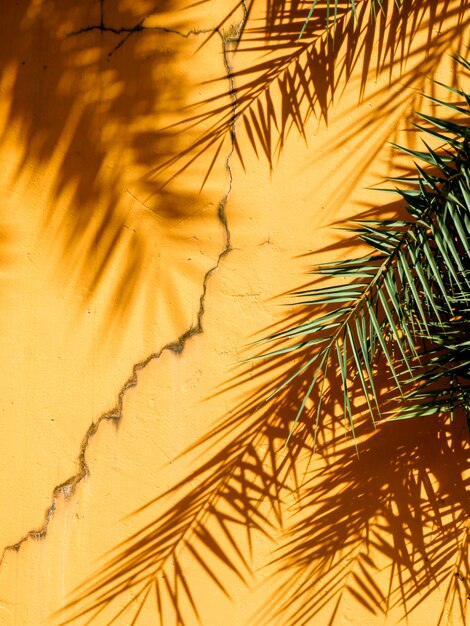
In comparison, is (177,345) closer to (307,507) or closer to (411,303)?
(307,507)

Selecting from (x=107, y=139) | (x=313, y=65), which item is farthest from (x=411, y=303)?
(x=107, y=139)

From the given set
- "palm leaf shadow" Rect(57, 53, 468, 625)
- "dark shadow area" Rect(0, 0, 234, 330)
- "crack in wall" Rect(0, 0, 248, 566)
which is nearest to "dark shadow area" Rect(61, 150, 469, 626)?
"palm leaf shadow" Rect(57, 53, 468, 625)

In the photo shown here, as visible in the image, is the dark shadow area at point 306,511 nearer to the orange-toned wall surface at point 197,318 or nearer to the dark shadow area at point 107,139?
the orange-toned wall surface at point 197,318

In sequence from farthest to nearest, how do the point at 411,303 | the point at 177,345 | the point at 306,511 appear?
the point at 177,345 < the point at 306,511 < the point at 411,303

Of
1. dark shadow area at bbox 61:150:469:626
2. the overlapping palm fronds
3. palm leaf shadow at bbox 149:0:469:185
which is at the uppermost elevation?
palm leaf shadow at bbox 149:0:469:185

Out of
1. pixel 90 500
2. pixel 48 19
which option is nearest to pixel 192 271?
pixel 90 500

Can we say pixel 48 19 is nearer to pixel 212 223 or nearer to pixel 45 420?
pixel 212 223

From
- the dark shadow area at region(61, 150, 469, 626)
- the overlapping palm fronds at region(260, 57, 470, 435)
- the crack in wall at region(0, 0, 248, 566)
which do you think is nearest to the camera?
the overlapping palm fronds at region(260, 57, 470, 435)

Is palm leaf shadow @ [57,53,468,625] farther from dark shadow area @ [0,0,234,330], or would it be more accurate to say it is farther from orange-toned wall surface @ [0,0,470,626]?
dark shadow area @ [0,0,234,330]
